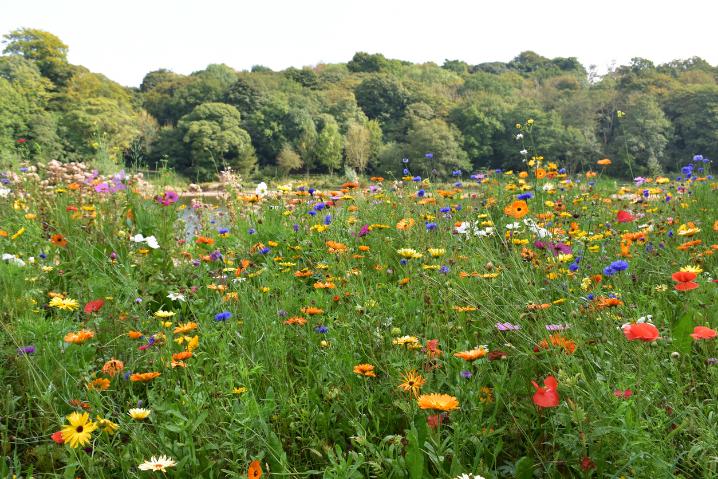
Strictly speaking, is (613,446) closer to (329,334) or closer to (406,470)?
(406,470)

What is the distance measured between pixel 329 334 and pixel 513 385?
0.63m

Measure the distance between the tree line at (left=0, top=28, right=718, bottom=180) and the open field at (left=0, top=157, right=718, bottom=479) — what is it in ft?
79.7

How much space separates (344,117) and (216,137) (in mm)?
13700

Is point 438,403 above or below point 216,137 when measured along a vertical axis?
below

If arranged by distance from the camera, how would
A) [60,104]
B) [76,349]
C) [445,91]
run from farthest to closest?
[445,91]
[60,104]
[76,349]

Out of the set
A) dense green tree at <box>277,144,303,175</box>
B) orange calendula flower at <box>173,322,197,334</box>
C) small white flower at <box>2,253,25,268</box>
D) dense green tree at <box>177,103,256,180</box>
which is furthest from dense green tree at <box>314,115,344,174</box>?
orange calendula flower at <box>173,322,197,334</box>

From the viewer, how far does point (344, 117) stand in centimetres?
4550

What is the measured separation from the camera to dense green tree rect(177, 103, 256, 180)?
34.2 m

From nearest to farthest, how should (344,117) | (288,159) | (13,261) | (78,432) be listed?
(78,432)
(13,261)
(288,159)
(344,117)

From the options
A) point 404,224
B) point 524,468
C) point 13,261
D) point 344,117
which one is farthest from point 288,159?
point 524,468

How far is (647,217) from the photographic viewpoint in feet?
11.1

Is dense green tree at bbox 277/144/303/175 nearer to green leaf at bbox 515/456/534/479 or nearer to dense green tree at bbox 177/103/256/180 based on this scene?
dense green tree at bbox 177/103/256/180

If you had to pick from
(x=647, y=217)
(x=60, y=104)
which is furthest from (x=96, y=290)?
(x=60, y=104)

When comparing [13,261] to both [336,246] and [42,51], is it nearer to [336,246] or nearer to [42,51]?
[336,246]
